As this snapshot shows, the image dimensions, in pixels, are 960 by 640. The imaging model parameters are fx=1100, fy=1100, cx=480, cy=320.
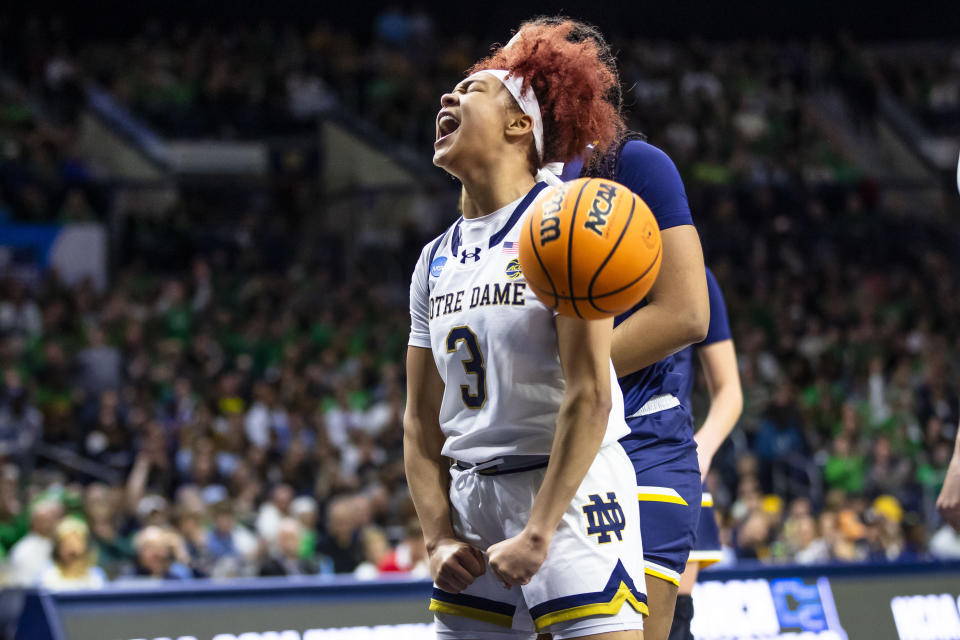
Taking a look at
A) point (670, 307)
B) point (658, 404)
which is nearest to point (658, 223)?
point (670, 307)

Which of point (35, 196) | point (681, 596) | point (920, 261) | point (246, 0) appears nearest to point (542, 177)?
point (681, 596)

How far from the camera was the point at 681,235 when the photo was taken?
91.5 inches

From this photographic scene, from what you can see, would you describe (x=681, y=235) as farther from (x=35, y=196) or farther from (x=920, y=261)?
(x=920, y=261)

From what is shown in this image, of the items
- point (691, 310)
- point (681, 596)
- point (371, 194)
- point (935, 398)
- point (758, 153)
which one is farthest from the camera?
point (758, 153)

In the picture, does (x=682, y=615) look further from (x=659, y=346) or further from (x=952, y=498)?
(x=659, y=346)

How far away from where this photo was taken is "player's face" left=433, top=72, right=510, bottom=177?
2.20m

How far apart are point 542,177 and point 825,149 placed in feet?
54.5

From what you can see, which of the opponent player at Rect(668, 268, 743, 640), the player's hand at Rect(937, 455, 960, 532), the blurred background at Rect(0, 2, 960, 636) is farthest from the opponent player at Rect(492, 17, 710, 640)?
the blurred background at Rect(0, 2, 960, 636)

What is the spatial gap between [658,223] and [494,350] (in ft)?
1.69

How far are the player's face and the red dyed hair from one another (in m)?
0.07

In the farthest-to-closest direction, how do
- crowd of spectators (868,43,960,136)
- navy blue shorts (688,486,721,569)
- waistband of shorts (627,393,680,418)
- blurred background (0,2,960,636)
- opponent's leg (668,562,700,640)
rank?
crowd of spectators (868,43,960,136)
blurred background (0,2,960,636)
navy blue shorts (688,486,721,569)
opponent's leg (668,562,700,640)
waistband of shorts (627,393,680,418)

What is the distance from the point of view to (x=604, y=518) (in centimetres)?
205

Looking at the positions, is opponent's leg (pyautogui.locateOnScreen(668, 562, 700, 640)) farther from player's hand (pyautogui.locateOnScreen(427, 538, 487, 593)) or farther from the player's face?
the player's face

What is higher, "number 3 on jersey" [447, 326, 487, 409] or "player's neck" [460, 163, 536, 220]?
"player's neck" [460, 163, 536, 220]
